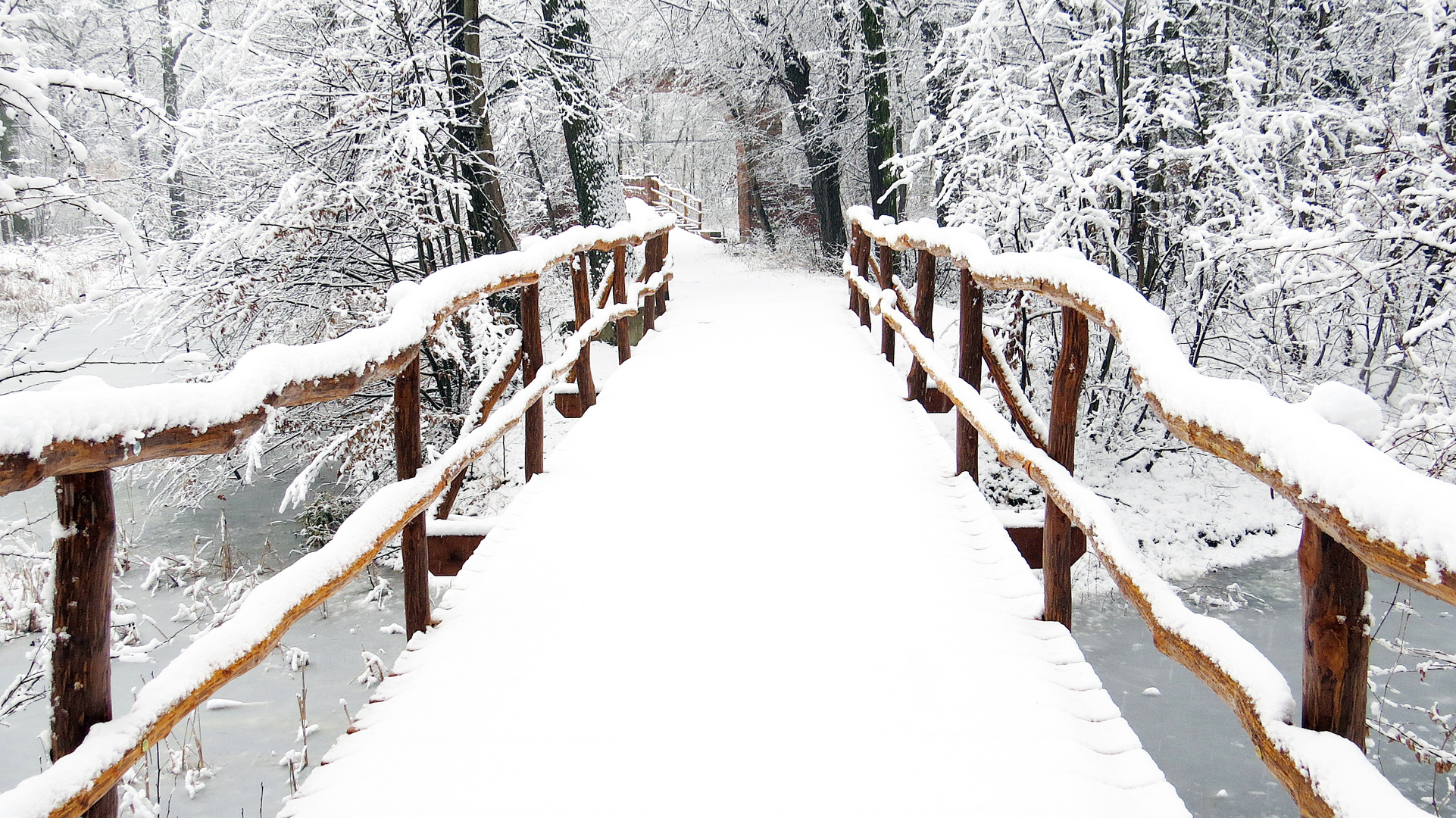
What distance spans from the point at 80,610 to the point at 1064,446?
2.91m

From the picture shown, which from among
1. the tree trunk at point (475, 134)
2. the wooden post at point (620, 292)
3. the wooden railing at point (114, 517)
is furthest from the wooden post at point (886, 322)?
the wooden railing at point (114, 517)

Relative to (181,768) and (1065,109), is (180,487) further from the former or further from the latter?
(1065,109)

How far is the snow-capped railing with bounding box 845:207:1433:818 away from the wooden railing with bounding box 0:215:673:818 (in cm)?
202

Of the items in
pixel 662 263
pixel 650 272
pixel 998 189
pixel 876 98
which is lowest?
pixel 650 272

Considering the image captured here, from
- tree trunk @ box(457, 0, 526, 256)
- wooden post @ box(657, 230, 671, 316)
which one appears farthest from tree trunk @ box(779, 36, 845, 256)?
tree trunk @ box(457, 0, 526, 256)

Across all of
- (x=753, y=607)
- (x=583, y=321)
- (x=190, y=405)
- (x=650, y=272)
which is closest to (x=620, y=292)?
(x=583, y=321)

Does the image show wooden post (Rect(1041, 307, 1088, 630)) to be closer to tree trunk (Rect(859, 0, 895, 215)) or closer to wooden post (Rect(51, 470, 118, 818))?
wooden post (Rect(51, 470, 118, 818))

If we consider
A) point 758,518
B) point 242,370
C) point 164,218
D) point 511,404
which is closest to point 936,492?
point 758,518

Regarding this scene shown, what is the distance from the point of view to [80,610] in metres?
1.70

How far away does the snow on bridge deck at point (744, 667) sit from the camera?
2.25m

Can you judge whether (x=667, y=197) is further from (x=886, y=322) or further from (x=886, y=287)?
(x=886, y=322)

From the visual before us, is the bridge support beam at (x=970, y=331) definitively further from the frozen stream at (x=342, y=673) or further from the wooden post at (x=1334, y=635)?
the wooden post at (x=1334, y=635)

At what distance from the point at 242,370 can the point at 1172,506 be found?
378 inches

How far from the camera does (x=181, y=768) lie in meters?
5.32
